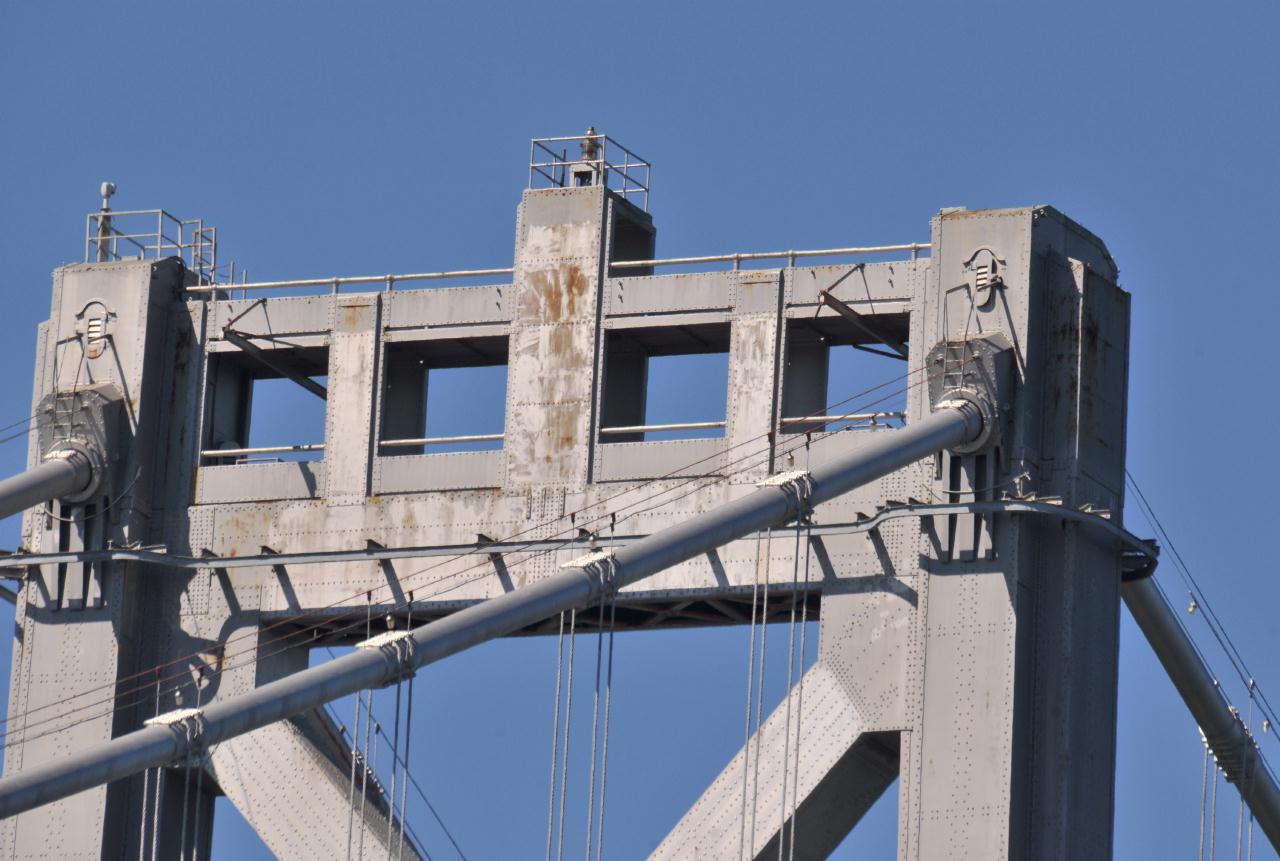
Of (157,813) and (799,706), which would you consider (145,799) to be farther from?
(799,706)

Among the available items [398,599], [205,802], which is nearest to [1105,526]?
[398,599]

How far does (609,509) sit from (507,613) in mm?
4257

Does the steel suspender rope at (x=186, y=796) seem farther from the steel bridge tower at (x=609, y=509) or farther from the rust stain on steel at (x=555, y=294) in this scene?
the rust stain on steel at (x=555, y=294)

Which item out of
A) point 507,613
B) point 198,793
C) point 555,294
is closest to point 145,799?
point 198,793

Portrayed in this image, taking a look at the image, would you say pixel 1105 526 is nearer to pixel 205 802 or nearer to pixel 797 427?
pixel 797 427

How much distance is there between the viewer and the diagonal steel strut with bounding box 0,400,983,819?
42531 mm

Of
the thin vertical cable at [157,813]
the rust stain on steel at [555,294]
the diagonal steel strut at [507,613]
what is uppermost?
the rust stain on steel at [555,294]

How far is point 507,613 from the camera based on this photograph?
45406 mm

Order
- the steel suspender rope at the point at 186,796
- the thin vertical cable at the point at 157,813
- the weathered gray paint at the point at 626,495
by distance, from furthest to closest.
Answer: the steel suspender rope at the point at 186,796 → the thin vertical cable at the point at 157,813 → the weathered gray paint at the point at 626,495

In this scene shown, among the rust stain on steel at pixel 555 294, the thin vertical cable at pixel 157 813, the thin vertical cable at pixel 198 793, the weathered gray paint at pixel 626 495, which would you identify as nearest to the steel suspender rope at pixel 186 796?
the thin vertical cable at pixel 198 793

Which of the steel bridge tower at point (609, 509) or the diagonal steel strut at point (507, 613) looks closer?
the diagonal steel strut at point (507, 613)

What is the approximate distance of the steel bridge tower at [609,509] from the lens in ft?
156

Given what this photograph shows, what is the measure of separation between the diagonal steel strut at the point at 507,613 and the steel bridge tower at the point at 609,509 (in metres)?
0.28

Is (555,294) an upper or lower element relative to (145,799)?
upper
